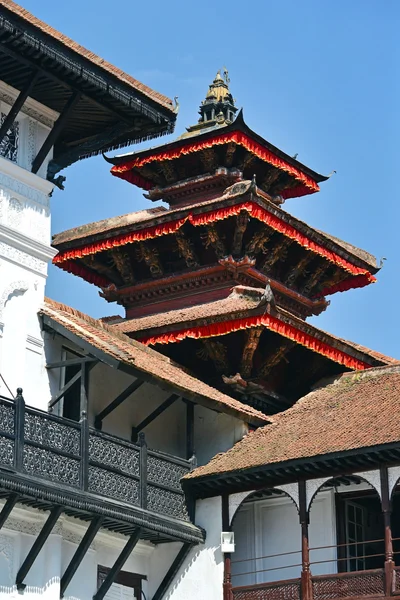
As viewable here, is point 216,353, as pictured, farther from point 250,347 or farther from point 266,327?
point 266,327

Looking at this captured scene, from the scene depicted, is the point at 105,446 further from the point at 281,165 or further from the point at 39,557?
the point at 281,165

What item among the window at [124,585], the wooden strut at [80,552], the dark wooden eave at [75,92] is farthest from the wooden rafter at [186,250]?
the wooden strut at [80,552]

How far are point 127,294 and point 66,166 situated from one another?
19.4 feet

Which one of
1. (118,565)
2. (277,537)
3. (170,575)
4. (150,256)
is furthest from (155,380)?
(150,256)

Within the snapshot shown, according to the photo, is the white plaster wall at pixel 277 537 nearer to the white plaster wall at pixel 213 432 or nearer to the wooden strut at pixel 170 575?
the wooden strut at pixel 170 575

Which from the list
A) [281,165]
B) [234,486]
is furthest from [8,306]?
[281,165]

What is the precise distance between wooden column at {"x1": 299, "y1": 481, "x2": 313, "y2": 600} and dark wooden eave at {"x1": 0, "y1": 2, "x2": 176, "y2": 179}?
653 centimetres

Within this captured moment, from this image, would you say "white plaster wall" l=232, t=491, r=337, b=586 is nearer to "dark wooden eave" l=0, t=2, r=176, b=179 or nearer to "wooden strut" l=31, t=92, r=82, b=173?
"dark wooden eave" l=0, t=2, r=176, b=179

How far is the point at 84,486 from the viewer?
20719 millimetres

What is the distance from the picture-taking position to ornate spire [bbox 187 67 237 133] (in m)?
31.2

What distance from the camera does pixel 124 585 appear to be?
2308cm

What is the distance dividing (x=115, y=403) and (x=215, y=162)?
8.37 m

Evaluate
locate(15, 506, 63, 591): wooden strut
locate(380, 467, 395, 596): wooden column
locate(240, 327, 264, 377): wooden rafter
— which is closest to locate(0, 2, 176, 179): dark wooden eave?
locate(240, 327, 264, 377): wooden rafter

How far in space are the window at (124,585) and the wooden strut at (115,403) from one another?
244 cm
